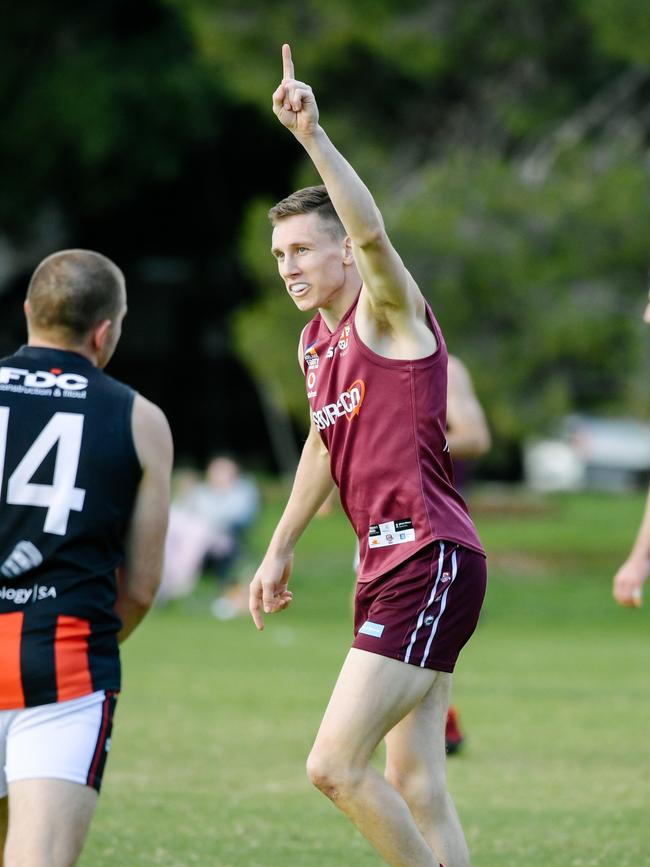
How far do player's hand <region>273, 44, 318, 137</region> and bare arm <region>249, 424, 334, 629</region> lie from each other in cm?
113

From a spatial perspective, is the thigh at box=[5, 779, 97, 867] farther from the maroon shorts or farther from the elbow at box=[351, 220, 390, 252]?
the elbow at box=[351, 220, 390, 252]

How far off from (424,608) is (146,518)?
103 cm

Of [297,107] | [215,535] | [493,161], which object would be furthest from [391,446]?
[493,161]

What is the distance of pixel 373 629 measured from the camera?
4.89 metres

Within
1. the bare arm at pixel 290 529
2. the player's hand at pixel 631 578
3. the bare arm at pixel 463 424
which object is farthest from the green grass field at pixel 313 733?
the bare arm at pixel 463 424

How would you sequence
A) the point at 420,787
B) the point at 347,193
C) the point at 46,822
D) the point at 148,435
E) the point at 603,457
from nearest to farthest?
1. the point at 46,822
2. the point at 148,435
3. the point at 347,193
4. the point at 420,787
5. the point at 603,457

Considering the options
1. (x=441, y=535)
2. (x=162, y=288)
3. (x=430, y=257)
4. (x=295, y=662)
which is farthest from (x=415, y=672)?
(x=162, y=288)

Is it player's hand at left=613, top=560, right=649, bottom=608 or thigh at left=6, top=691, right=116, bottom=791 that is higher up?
player's hand at left=613, top=560, right=649, bottom=608

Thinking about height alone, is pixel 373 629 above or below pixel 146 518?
below

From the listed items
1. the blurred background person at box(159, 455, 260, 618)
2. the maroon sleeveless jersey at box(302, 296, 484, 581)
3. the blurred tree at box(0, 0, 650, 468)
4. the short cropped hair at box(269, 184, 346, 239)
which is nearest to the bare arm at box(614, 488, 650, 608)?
the maroon sleeveless jersey at box(302, 296, 484, 581)

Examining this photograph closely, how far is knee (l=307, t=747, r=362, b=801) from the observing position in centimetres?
473

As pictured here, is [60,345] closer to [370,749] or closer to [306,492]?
[306,492]

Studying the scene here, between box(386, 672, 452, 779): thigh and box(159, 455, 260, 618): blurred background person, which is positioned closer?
box(386, 672, 452, 779): thigh

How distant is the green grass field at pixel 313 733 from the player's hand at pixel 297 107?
10.4 ft
